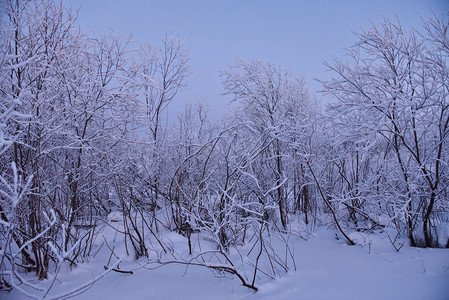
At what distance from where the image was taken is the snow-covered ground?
248 cm

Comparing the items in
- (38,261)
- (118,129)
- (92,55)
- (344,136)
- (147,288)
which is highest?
(92,55)

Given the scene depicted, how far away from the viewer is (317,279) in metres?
2.80

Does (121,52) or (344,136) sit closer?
(344,136)

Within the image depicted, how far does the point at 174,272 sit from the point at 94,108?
2735 mm

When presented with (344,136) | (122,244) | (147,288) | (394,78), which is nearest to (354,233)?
(344,136)

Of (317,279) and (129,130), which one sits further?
(129,130)

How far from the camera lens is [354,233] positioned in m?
4.26

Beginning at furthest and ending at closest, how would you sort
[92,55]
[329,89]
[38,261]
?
[92,55] < [329,89] < [38,261]

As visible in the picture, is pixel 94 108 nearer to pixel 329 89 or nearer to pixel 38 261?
pixel 38 261

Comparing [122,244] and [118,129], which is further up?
[118,129]

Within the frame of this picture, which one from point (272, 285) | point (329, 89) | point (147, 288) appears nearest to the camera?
point (272, 285)

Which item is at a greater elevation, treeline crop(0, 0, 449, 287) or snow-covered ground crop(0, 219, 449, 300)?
treeline crop(0, 0, 449, 287)

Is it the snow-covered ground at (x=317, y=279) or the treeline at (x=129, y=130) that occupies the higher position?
the treeline at (x=129, y=130)

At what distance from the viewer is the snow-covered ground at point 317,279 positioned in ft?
8.13
